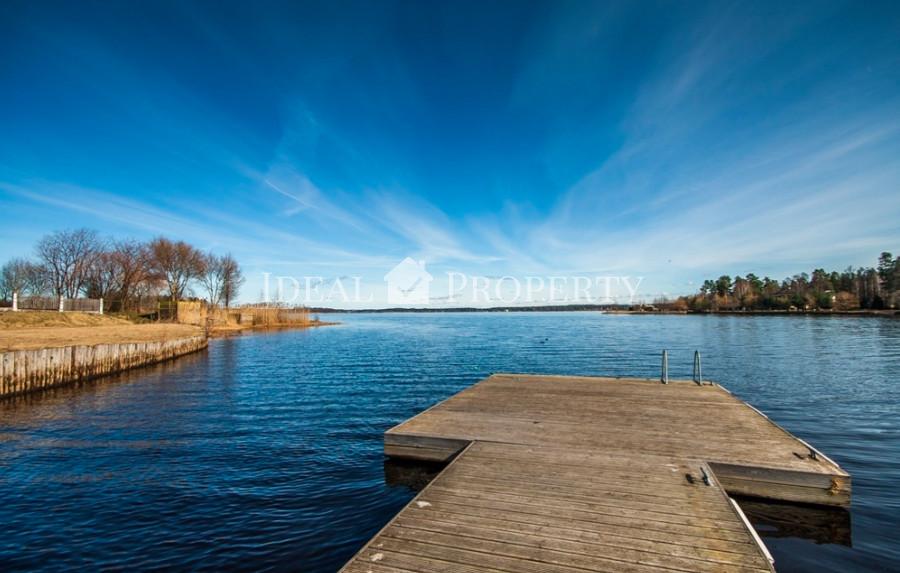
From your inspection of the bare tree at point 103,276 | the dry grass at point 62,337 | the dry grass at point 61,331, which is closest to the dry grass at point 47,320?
the dry grass at point 61,331

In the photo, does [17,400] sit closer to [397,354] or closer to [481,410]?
[481,410]

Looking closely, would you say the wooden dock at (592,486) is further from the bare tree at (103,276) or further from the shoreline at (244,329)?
the bare tree at (103,276)

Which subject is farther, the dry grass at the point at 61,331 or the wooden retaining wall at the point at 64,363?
the dry grass at the point at 61,331

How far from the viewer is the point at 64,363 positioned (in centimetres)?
1945

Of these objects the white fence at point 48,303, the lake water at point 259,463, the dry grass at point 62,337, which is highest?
the white fence at point 48,303

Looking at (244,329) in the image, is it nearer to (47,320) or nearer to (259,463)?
(47,320)

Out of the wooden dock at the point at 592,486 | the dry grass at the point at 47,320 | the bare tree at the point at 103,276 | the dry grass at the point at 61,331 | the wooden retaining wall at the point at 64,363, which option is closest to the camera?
the wooden dock at the point at 592,486

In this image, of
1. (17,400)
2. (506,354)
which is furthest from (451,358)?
(17,400)

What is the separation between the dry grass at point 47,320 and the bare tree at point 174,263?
16.6m

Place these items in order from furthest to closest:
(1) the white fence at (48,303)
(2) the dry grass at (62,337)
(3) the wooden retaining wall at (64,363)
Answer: (1) the white fence at (48,303) < (2) the dry grass at (62,337) < (3) the wooden retaining wall at (64,363)

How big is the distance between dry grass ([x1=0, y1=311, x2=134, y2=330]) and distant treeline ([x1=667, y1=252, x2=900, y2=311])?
156 meters

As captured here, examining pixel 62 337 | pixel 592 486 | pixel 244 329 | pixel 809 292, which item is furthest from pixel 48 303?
pixel 809 292

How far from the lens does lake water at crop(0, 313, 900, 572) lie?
6391 mm

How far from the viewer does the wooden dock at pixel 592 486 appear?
14.3 feet
